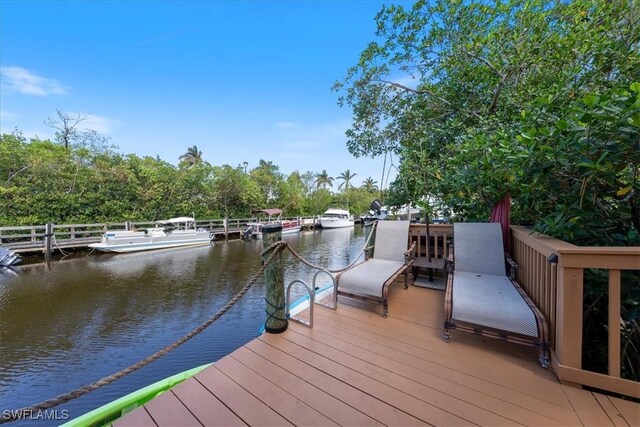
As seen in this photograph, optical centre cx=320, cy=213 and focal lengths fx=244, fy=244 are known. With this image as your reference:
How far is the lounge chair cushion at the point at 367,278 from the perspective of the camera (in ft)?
9.76

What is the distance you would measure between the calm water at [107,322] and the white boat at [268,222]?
8.09 meters

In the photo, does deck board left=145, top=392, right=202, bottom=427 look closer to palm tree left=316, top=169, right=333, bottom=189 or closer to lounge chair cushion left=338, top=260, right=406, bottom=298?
lounge chair cushion left=338, top=260, right=406, bottom=298

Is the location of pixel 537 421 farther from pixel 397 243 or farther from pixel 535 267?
pixel 397 243

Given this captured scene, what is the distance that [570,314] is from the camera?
1.61 metres

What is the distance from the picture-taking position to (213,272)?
8.98 metres

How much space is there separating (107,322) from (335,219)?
72.7 ft

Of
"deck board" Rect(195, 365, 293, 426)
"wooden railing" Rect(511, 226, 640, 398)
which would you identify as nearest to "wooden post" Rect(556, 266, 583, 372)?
"wooden railing" Rect(511, 226, 640, 398)

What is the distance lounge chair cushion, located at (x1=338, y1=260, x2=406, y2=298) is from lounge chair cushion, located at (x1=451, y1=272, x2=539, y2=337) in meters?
0.80

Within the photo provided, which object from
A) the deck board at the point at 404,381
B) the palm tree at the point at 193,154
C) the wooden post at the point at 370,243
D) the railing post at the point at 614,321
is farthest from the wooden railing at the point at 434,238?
the palm tree at the point at 193,154

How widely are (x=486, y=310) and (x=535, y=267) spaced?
0.71 meters

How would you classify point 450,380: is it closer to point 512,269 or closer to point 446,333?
point 446,333

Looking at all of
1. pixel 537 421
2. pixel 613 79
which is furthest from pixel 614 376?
pixel 613 79

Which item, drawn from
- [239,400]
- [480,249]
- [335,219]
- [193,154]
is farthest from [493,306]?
[193,154]

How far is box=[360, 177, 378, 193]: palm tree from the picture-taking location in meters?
44.8
